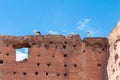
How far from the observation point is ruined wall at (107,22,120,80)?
123 ft

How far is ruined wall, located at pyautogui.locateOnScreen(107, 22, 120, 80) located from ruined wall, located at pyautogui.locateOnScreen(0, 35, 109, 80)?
3.04ft

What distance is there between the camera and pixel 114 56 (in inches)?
1506

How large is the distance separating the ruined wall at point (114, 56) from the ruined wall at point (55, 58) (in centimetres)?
93

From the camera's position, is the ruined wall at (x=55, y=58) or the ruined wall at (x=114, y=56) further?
the ruined wall at (x=55, y=58)

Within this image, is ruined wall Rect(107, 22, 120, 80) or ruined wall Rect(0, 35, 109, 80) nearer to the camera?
ruined wall Rect(107, 22, 120, 80)

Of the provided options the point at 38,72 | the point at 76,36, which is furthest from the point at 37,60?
the point at 76,36

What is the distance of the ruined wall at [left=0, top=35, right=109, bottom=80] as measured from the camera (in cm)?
3925

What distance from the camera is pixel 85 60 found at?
39938 millimetres

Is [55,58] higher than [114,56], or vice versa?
[55,58]

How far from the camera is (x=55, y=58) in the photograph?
39.8 m

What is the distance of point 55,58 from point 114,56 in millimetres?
4444

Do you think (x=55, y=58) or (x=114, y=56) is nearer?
(x=114, y=56)

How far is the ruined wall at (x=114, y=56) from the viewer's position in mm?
37375

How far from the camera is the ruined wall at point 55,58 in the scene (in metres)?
39.2
